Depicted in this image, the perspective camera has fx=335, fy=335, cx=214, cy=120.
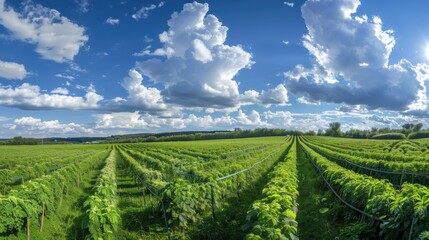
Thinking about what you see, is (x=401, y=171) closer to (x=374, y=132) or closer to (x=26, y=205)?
(x=26, y=205)

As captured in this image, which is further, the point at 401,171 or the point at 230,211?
the point at 401,171

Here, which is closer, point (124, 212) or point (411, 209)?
point (411, 209)

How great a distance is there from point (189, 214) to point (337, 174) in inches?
259

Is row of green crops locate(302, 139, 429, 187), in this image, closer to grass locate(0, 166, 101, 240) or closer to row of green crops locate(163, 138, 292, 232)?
row of green crops locate(163, 138, 292, 232)

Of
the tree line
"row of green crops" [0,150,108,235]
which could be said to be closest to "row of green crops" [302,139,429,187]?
"row of green crops" [0,150,108,235]

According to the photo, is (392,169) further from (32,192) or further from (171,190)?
(32,192)

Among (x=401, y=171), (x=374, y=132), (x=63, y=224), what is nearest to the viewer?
(x=63, y=224)

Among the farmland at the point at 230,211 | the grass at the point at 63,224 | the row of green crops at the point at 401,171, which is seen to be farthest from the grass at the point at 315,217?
the grass at the point at 63,224

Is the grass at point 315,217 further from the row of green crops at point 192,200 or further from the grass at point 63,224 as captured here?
the grass at point 63,224

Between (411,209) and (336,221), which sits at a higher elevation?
(411,209)

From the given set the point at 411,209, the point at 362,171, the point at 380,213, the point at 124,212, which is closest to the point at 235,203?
the point at 124,212

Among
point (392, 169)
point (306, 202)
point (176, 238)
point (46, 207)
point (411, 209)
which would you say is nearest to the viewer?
point (411, 209)

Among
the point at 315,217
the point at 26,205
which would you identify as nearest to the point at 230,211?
the point at 315,217

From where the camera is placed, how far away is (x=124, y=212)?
12.6 meters
